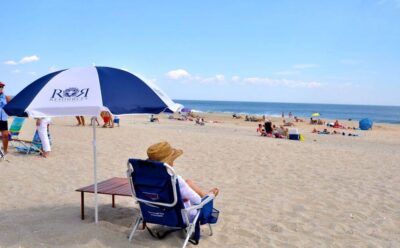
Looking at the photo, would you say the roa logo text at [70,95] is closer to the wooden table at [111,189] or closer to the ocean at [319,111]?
the wooden table at [111,189]

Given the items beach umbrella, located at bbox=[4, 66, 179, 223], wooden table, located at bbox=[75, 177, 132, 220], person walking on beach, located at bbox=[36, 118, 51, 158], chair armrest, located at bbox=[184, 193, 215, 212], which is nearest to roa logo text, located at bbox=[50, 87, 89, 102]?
beach umbrella, located at bbox=[4, 66, 179, 223]

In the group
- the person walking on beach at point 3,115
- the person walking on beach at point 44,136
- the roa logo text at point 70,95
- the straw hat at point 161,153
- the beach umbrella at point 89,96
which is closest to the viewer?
the beach umbrella at point 89,96

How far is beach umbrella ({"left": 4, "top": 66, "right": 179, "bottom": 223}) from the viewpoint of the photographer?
357 cm

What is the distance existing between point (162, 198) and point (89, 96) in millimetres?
1170

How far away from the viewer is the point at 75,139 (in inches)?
501

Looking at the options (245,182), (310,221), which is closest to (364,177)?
(245,182)

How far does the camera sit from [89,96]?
12.0 ft

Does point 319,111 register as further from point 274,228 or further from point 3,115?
point 274,228

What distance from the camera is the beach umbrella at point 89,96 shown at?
11.7 ft

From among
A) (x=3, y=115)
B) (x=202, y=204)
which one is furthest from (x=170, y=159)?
(x=3, y=115)

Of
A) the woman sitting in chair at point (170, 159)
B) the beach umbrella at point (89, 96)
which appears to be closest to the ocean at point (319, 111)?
the woman sitting in chair at point (170, 159)

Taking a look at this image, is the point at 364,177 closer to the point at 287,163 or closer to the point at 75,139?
the point at 287,163

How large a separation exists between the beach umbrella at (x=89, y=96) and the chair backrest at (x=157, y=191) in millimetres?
539

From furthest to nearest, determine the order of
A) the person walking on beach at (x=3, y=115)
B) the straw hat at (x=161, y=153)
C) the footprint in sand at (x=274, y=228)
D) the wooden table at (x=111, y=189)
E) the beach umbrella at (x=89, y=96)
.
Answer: the person walking on beach at (x=3, y=115), the footprint in sand at (x=274, y=228), the wooden table at (x=111, y=189), the straw hat at (x=161, y=153), the beach umbrella at (x=89, y=96)
